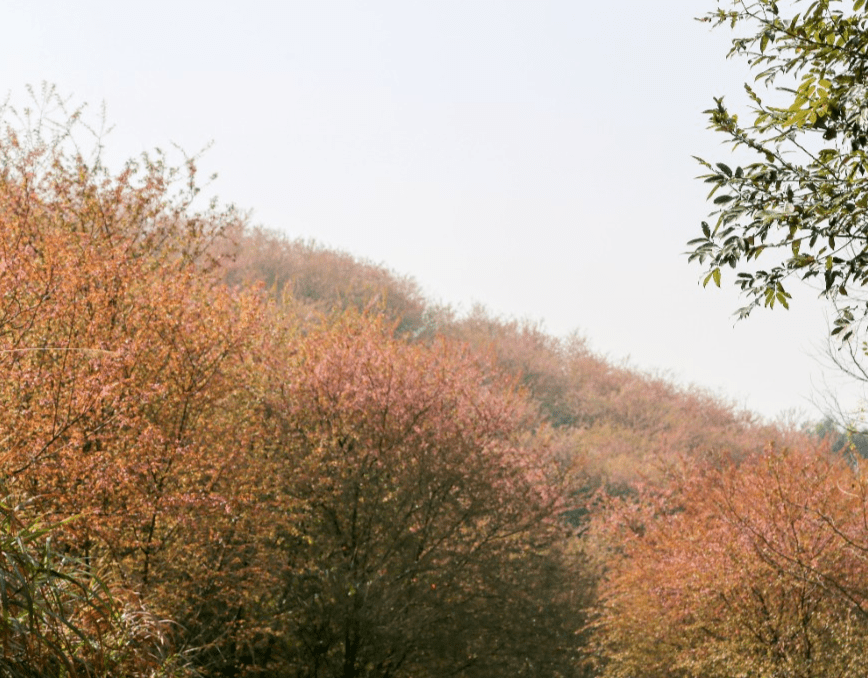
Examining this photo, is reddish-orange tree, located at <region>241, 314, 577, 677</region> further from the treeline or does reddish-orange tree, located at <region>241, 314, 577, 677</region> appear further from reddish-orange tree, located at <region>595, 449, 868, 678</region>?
reddish-orange tree, located at <region>595, 449, 868, 678</region>

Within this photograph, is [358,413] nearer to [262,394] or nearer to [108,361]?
[262,394]

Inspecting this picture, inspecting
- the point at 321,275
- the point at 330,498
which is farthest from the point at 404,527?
the point at 321,275

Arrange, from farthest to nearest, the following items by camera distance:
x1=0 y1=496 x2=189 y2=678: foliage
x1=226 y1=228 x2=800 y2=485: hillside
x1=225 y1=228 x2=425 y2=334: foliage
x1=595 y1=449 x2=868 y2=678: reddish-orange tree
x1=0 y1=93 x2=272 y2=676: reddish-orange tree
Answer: x1=225 y1=228 x2=425 y2=334: foliage
x1=226 y1=228 x2=800 y2=485: hillside
x1=595 y1=449 x2=868 y2=678: reddish-orange tree
x1=0 y1=93 x2=272 y2=676: reddish-orange tree
x1=0 y1=496 x2=189 y2=678: foliage

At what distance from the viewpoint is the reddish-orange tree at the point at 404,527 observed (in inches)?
590

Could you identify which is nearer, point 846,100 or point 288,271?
point 846,100

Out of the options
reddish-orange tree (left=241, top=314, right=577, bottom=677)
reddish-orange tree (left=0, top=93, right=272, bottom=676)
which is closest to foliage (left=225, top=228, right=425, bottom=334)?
reddish-orange tree (left=241, top=314, right=577, bottom=677)

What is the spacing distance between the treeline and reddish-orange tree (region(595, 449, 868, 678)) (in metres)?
0.06

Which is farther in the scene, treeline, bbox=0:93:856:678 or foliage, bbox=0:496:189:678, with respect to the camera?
treeline, bbox=0:93:856:678

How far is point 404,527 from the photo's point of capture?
1602cm

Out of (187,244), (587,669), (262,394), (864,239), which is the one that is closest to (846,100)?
(864,239)

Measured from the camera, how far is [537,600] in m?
16.5

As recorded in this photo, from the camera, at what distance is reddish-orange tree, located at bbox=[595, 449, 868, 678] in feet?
48.9

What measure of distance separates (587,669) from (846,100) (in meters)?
16.2

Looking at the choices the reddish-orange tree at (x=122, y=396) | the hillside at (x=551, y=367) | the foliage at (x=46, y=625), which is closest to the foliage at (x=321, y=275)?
the hillside at (x=551, y=367)
